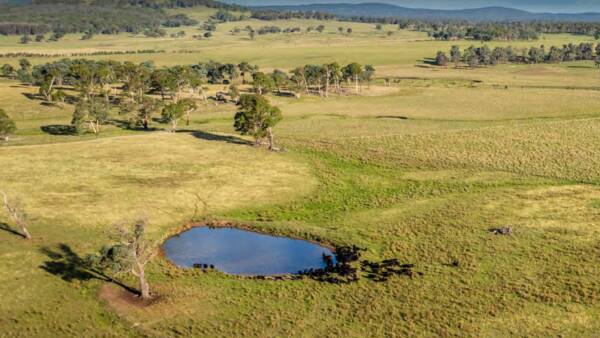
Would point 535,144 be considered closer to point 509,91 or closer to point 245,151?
point 245,151

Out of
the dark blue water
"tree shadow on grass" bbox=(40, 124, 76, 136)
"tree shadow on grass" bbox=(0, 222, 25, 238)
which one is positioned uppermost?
"tree shadow on grass" bbox=(40, 124, 76, 136)

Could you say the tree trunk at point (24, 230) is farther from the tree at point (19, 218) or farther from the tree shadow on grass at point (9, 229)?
the tree shadow on grass at point (9, 229)

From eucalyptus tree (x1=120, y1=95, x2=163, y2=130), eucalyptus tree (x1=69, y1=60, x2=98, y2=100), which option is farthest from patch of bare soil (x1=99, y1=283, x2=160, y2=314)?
eucalyptus tree (x1=69, y1=60, x2=98, y2=100)

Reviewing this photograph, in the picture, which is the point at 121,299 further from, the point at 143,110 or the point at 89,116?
the point at 143,110

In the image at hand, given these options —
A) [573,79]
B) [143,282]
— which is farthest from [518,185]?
[573,79]

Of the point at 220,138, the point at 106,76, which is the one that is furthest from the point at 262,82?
the point at 220,138

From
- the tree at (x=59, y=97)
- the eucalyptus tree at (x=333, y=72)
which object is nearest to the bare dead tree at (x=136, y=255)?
the tree at (x=59, y=97)

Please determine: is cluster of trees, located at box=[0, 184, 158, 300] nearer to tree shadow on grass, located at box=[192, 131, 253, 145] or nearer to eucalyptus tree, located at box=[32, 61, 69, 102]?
tree shadow on grass, located at box=[192, 131, 253, 145]

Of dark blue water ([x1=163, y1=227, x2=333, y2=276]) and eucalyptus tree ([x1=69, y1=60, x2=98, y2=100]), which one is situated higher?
eucalyptus tree ([x1=69, y1=60, x2=98, y2=100])
